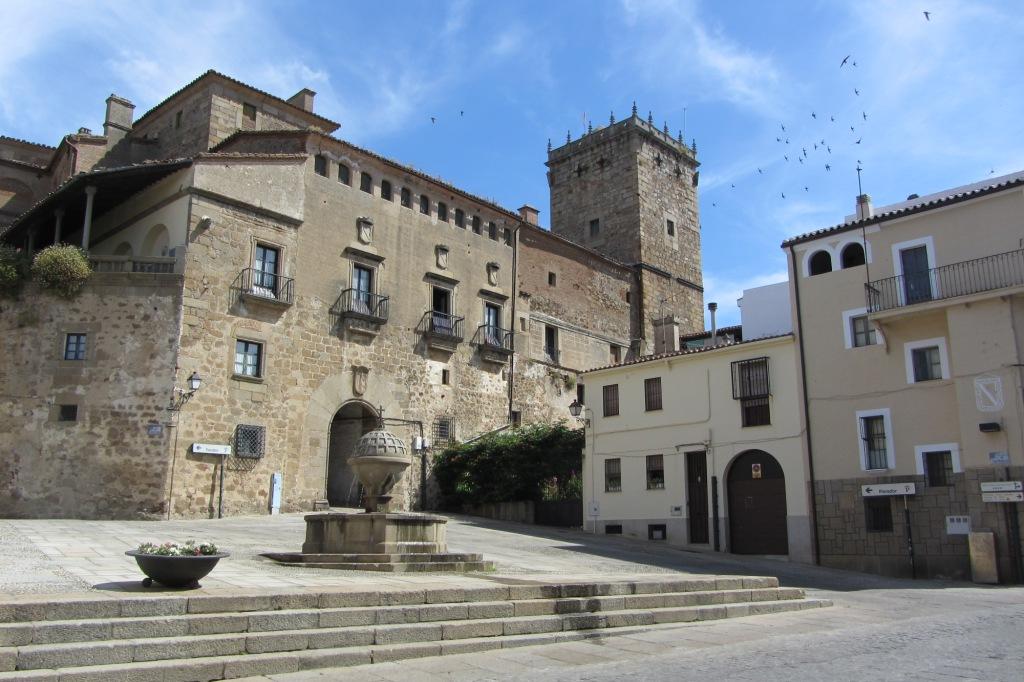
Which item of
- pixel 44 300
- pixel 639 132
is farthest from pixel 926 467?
pixel 639 132

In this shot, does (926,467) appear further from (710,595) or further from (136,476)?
(136,476)

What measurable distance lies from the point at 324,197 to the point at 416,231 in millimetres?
4339

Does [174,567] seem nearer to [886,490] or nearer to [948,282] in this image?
[886,490]

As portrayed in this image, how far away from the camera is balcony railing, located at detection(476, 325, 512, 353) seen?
34.5m

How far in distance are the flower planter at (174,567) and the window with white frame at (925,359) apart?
18459 millimetres

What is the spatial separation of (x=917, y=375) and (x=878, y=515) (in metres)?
3.69

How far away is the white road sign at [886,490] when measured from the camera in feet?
68.6

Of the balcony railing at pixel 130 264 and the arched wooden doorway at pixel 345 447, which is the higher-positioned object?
the balcony railing at pixel 130 264

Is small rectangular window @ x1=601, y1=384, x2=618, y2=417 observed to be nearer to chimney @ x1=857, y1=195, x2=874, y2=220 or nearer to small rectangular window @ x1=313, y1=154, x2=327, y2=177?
chimney @ x1=857, y1=195, x2=874, y2=220

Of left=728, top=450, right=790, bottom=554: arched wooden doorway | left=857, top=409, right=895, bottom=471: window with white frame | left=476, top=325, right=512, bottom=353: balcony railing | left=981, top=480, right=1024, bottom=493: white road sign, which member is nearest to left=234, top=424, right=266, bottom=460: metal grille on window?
left=476, top=325, right=512, bottom=353: balcony railing

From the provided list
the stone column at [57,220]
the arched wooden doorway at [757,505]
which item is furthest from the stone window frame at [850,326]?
the stone column at [57,220]

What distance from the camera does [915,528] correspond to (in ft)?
68.1

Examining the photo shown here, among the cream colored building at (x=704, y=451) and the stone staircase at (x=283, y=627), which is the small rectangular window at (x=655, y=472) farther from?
the stone staircase at (x=283, y=627)

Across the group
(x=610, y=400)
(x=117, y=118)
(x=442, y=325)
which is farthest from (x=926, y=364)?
(x=117, y=118)
